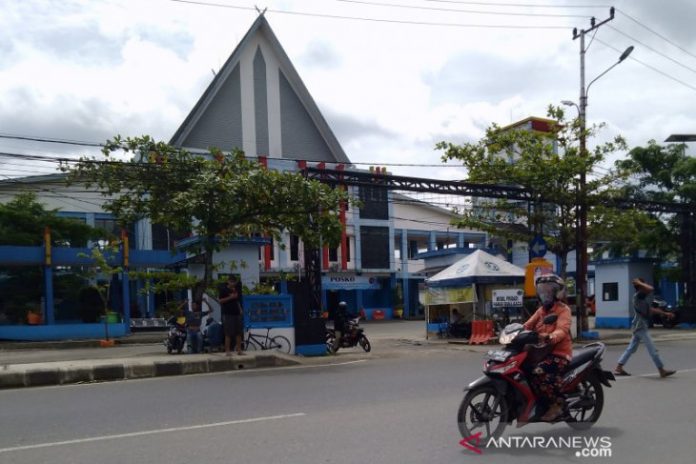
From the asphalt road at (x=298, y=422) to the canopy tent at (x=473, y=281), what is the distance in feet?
30.0

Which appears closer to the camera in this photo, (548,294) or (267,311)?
(548,294)

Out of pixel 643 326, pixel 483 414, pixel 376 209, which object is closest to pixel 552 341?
pixel 483 414

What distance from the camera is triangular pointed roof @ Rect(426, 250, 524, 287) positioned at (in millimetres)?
21047

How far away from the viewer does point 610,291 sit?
27.9m

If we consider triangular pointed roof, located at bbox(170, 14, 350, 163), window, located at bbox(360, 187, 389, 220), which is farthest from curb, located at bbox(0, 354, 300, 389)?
window, located at bbox(360, 187, 389, 220)

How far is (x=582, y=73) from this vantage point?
74.2ft

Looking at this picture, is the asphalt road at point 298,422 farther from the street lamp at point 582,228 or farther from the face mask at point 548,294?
the street lamp at point 582,228

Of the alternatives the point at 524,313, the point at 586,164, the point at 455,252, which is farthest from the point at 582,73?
the point at 455,252

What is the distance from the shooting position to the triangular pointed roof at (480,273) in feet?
69.1

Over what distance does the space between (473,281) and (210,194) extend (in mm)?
9623

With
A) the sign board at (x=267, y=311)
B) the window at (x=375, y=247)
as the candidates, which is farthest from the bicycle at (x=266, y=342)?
the window at (x=375, y=247)

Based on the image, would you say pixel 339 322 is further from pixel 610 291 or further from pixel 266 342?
pixel 610 291

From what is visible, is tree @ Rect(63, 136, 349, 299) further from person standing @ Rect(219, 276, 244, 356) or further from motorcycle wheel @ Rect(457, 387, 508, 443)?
motorcycle wheel @ Rect(457, 387, 508, 443)

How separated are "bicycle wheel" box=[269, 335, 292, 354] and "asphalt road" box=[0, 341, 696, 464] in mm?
3965
